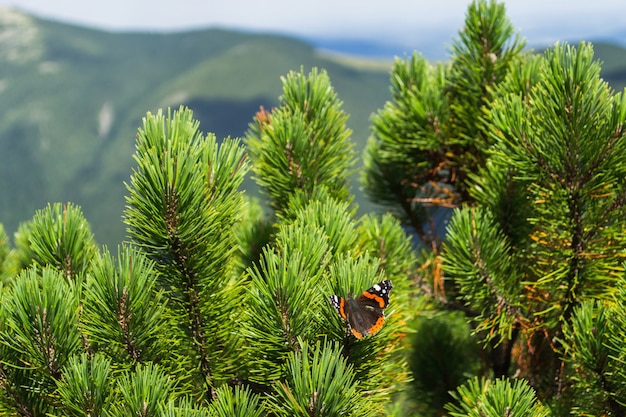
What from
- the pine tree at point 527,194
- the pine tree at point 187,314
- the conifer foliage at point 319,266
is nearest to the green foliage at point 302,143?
the conifer foliage at point 319,266

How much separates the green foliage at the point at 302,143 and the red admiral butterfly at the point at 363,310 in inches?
33.0

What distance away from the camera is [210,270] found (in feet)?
6.88

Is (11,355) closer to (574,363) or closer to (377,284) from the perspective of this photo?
(377,284)

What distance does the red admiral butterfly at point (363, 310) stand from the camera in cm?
181

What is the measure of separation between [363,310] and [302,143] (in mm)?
995

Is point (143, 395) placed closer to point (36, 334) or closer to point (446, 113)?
point (36, 334)

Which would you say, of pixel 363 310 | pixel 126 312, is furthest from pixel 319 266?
pixel 126 312

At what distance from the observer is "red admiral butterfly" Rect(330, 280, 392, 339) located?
1813 mm

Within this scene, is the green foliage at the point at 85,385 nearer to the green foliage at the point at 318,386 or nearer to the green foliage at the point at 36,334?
the green foliage at the point at 36,334

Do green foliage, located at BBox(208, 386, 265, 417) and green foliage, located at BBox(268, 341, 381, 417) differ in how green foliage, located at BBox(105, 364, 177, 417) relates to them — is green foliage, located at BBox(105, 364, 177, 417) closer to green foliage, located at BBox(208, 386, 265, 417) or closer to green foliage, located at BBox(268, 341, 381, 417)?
green foliage, located at BBox(208, 386, 265, 417)

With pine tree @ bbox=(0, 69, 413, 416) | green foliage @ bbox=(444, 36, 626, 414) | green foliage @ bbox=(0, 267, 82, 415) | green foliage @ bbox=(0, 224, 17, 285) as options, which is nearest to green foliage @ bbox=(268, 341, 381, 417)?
pine tree @ bbox=(0, 69, 413, 416)

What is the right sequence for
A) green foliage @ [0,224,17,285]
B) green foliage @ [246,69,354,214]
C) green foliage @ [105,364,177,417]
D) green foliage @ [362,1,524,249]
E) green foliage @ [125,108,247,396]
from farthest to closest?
green foliage @ [0,224,17,285], green foliage @ [362,1,524,249], green foliage @ [246,69,354,214], green foliage @ [125,108,247,396], green foliage @ [105,364,177,417]

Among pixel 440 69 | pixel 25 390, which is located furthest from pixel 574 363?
pixel 25 390

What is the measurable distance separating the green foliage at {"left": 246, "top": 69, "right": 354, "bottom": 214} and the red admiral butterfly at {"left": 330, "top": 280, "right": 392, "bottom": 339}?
838 mm
